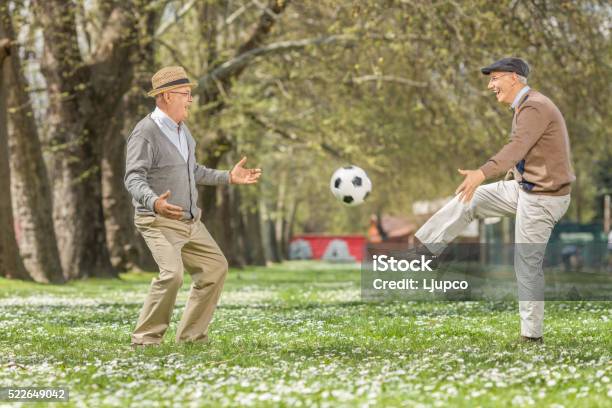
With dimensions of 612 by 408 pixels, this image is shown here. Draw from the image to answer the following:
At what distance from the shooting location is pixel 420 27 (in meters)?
17.8

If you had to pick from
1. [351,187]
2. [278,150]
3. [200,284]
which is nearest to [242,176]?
[200,284]

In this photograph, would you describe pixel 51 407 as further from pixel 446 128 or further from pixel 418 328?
pixel 446 128

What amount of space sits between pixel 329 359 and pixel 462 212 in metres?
1.73

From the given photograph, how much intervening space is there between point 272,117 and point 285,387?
24732mm

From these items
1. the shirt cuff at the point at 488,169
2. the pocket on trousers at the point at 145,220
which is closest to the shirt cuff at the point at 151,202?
the pocket on trousers at the point at 145,220

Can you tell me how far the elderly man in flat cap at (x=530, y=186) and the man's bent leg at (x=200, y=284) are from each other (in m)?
1.72

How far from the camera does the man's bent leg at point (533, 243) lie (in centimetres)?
840

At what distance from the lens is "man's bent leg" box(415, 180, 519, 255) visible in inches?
339

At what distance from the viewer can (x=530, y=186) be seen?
8453 millimetres

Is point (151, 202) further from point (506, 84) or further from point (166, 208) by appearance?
point (506, 84)

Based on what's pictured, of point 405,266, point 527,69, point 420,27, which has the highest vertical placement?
point 420,27

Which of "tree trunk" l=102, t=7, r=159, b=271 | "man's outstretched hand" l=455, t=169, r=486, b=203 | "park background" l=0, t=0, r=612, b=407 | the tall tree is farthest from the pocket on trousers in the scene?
"tree trunk" l=102, t=7, r=159, b=271

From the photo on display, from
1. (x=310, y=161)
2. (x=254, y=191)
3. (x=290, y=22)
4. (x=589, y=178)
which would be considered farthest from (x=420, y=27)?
(x=589, y=178)

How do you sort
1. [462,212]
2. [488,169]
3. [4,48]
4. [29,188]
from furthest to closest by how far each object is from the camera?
[29,188]
[4,48]
[462,212]
[488,169]
